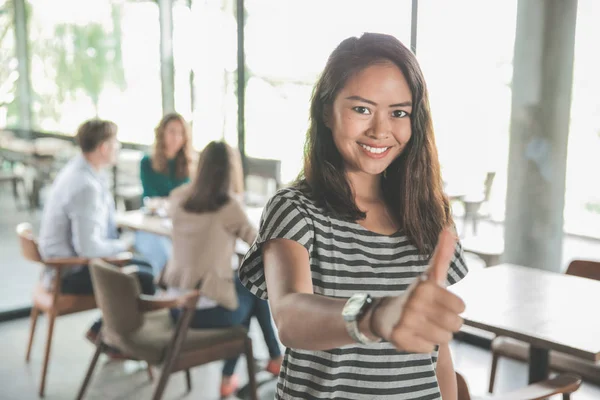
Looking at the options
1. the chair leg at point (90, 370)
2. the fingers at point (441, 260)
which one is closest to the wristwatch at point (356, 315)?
the fingers at point (441, 260)

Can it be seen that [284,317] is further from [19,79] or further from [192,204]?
[19,79]

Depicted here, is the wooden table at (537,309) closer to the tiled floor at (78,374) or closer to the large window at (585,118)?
the large window at (585,118)

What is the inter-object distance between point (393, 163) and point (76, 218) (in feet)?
8.74

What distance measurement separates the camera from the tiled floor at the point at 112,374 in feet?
11.2

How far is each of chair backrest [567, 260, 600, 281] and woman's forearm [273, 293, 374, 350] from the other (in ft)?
7.44

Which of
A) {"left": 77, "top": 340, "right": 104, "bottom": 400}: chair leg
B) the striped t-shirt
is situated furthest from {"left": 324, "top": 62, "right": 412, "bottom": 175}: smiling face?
{"left": 77, "top": 340, "right": 104, "bottom": 400}: chair leg

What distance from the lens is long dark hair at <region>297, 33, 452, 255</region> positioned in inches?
45.5

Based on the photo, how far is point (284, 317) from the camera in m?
0.96

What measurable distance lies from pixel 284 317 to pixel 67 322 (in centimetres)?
396

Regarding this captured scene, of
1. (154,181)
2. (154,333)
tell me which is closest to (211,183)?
(154,333)

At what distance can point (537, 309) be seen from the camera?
2205 mm

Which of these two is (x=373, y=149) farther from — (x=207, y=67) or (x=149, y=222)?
(x=207, y=67)

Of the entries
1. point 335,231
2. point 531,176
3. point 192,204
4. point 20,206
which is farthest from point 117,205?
point 335,231

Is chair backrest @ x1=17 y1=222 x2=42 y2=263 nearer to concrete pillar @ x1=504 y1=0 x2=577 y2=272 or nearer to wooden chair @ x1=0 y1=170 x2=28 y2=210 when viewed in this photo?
wooden chair @ x1=0 y1=170 x2=28 y2=210
